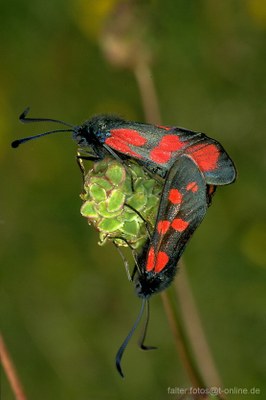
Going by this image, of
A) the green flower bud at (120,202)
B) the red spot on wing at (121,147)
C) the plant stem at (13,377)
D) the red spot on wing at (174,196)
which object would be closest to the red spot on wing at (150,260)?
the green flower bud at (120,202)

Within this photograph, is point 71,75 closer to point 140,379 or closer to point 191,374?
point 140,379

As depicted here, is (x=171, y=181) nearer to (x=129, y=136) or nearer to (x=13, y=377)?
(x=129, y=136)

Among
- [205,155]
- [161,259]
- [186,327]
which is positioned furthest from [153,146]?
[186,327]

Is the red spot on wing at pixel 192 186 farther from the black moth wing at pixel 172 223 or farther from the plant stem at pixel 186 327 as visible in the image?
the plant stem at pixel 186 327

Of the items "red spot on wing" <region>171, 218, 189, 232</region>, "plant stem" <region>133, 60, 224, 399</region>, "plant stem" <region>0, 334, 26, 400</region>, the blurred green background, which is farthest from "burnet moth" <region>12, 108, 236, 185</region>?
the blurred green background

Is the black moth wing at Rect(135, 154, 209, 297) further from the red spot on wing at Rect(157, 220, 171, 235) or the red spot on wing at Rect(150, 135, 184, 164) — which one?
the red spot on wing at Rect(150, 135, 184, 164)

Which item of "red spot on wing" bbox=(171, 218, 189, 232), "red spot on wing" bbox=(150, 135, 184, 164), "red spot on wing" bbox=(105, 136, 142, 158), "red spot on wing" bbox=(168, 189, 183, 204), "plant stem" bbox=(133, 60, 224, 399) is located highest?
"red spot on wing" bbox=(105, 136, 142, 158)
